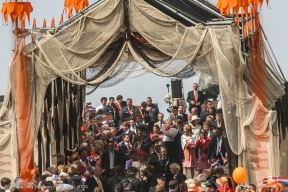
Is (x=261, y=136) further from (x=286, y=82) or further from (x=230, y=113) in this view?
(x=286, y=82)

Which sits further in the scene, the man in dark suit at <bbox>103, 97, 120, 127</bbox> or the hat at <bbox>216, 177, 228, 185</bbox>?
the man in dark suit at <bbox>103, 97, 120, 127</bbox>

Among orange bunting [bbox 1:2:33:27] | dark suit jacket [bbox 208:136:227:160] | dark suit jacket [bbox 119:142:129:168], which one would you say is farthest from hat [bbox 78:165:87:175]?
dark suit jacket [bbox 208:136:227:160]

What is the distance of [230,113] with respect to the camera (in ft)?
107

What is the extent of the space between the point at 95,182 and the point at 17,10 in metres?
4.45

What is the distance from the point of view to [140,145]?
120 ft

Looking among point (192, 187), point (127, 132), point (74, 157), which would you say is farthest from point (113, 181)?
point (127, 132)

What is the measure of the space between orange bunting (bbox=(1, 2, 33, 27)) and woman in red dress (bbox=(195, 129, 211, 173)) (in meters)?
5.75

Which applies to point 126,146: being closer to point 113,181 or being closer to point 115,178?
point 115,178

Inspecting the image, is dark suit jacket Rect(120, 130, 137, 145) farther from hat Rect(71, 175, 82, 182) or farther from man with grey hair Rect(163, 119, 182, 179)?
hat Rect(71, 175, 82, 182)

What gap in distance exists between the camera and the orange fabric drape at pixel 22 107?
3322cm

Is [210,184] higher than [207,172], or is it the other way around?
[207,172]

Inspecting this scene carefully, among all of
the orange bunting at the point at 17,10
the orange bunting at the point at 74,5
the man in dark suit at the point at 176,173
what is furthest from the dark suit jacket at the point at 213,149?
the orange bunting at the point at 17,10

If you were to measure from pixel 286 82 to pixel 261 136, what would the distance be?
10.6 ft

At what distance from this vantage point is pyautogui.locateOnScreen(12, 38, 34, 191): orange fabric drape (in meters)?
33.2
